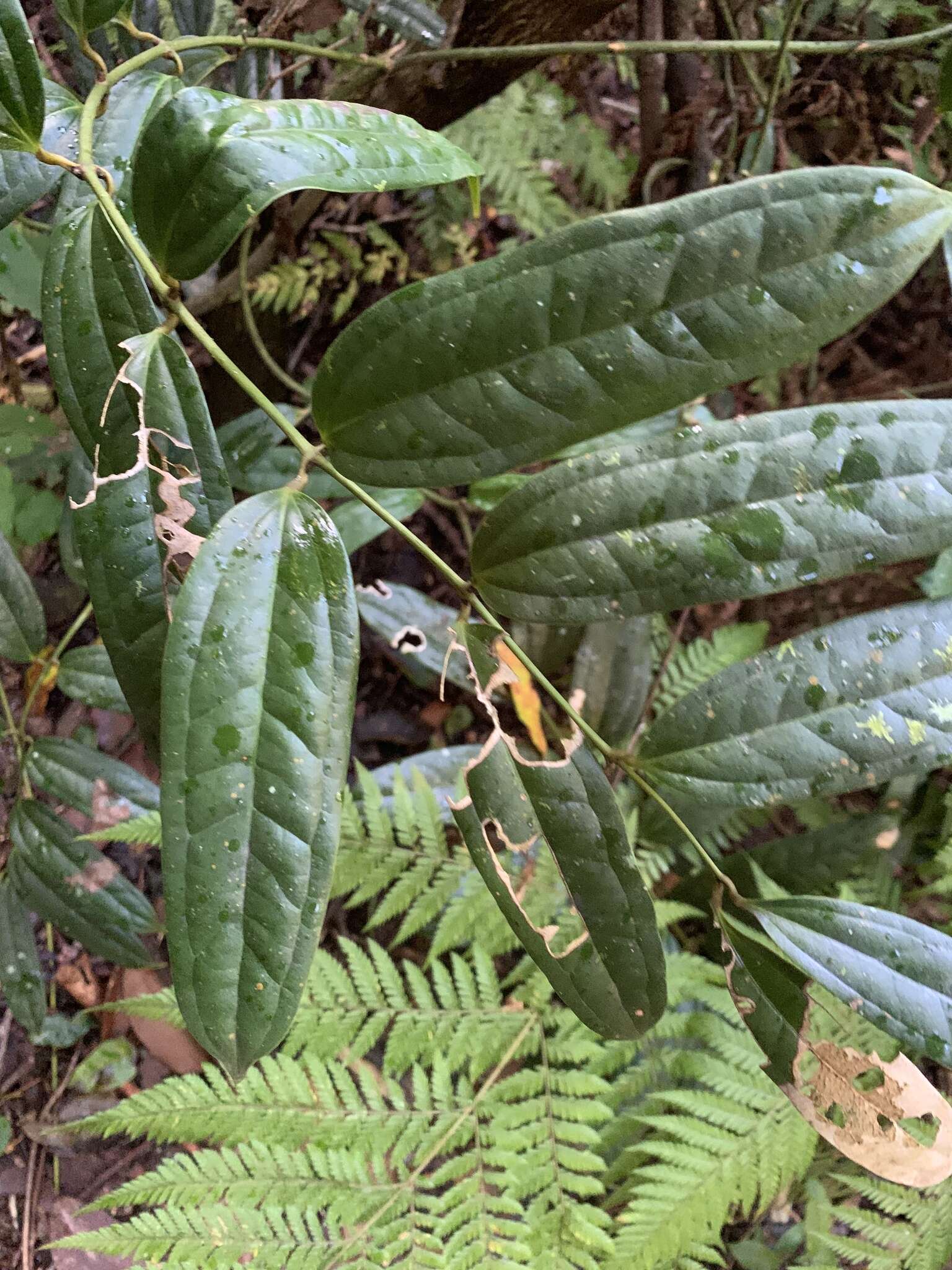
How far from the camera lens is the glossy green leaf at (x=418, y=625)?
1.20 m

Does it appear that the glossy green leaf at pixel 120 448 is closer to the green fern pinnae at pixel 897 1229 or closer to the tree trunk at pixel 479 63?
the tree trunk at pixel 479 63

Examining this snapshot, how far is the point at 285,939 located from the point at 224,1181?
2.58 ft

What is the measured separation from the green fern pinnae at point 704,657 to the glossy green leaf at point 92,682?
90 cm

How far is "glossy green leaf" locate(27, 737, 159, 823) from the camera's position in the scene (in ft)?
2.97

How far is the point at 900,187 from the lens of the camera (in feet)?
1.35

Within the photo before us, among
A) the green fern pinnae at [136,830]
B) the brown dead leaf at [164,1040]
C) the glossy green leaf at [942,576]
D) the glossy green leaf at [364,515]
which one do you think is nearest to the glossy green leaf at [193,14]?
the glossy green leaf at [364,515]

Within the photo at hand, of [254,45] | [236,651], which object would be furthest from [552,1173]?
[254,45]

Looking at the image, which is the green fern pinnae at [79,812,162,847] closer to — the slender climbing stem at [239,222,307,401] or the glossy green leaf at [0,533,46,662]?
the glossy green leaf at [0,533,46,662]

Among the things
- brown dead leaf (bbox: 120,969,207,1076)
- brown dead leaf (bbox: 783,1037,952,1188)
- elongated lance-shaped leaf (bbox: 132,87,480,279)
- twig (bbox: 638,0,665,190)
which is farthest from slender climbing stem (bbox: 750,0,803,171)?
brown dead leaf (bbox: 120,969,207,1076)

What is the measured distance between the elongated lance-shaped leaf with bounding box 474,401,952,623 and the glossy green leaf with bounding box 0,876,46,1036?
862mm

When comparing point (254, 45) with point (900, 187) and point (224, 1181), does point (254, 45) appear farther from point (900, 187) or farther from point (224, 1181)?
point (224, 1181)

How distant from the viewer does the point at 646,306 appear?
0.42 meters

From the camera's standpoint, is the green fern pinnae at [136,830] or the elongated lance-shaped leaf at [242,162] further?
the green fern pinnae at [136,830]

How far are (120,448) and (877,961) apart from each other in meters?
0.67
